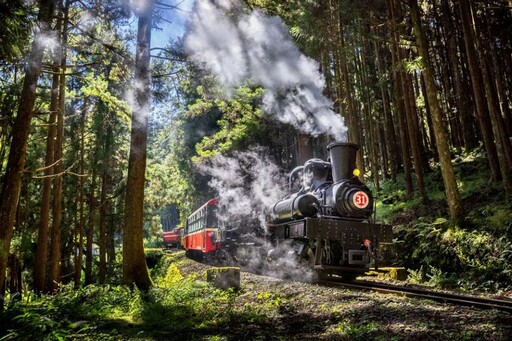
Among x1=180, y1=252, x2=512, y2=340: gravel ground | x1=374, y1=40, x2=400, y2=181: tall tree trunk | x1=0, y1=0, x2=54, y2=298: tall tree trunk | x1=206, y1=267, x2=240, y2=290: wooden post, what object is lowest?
x1=180, y1=252, x2=512, y2=340: gravel ground

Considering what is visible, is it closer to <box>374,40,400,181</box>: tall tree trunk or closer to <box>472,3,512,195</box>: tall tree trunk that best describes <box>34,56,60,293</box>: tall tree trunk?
<box>472,3,512,195</box>: tall tree trunk

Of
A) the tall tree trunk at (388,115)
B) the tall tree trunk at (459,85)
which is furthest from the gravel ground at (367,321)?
the tall tree trunk at (459,85)

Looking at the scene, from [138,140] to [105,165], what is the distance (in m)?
9.01

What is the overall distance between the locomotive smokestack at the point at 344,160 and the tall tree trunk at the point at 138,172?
15.7 ft

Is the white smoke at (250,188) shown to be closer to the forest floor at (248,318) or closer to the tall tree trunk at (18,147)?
the forest floor at (248,318)

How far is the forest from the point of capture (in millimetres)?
8596

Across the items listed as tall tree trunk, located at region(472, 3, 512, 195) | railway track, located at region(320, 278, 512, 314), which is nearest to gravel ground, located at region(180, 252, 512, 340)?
railway track, located at region(320, 278, 512, 314)

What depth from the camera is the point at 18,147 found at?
269 inches

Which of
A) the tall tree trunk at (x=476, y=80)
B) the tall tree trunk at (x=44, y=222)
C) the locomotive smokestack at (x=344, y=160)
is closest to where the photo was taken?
the locomotive smokestack at (x=344, y=160)

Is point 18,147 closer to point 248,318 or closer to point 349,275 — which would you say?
point 248,318

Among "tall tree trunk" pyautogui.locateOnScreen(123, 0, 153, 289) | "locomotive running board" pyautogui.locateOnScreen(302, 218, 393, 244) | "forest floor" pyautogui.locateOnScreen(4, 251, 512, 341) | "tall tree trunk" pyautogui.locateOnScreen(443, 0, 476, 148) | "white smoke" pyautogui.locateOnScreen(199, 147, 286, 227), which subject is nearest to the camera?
"forest floor" pyautogui.locateOnScreen(4, 251, 512, 341)

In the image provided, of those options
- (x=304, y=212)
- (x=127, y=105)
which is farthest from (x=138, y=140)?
(x=304, y=212)

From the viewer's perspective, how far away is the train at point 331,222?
30.6 ft

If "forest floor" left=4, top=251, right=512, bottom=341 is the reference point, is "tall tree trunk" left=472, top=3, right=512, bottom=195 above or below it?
above
